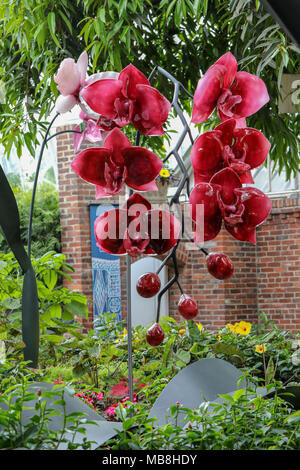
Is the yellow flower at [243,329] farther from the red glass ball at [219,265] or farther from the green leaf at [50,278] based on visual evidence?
the red glass ball at [219,265]

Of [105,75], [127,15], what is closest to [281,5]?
[105,75]

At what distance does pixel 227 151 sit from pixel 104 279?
5.43 m

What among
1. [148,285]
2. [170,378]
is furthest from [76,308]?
[148,285]

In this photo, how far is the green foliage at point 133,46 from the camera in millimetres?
2896

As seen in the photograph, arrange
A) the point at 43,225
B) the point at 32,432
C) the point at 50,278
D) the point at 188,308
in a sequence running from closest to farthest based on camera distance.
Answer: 1. the point at 32,432
2. the point at 188,308
3. the point at 50,278
4. the point at 43,225

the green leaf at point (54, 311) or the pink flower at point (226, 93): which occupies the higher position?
the pink flower at point (226, 93)

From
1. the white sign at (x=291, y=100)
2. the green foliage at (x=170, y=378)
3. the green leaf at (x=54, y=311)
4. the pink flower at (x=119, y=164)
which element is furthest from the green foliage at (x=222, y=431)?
the white sign at (x=291, y=100)

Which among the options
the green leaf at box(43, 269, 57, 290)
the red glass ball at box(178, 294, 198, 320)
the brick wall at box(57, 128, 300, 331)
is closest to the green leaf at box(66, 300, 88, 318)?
the green leaf at box(43, 269, 57, 290)

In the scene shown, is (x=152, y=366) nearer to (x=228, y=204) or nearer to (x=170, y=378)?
(x=170, y=378)

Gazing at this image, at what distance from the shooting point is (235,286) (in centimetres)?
610

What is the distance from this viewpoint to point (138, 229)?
2.47 ft

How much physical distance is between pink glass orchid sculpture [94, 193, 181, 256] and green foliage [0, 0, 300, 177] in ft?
6.83
